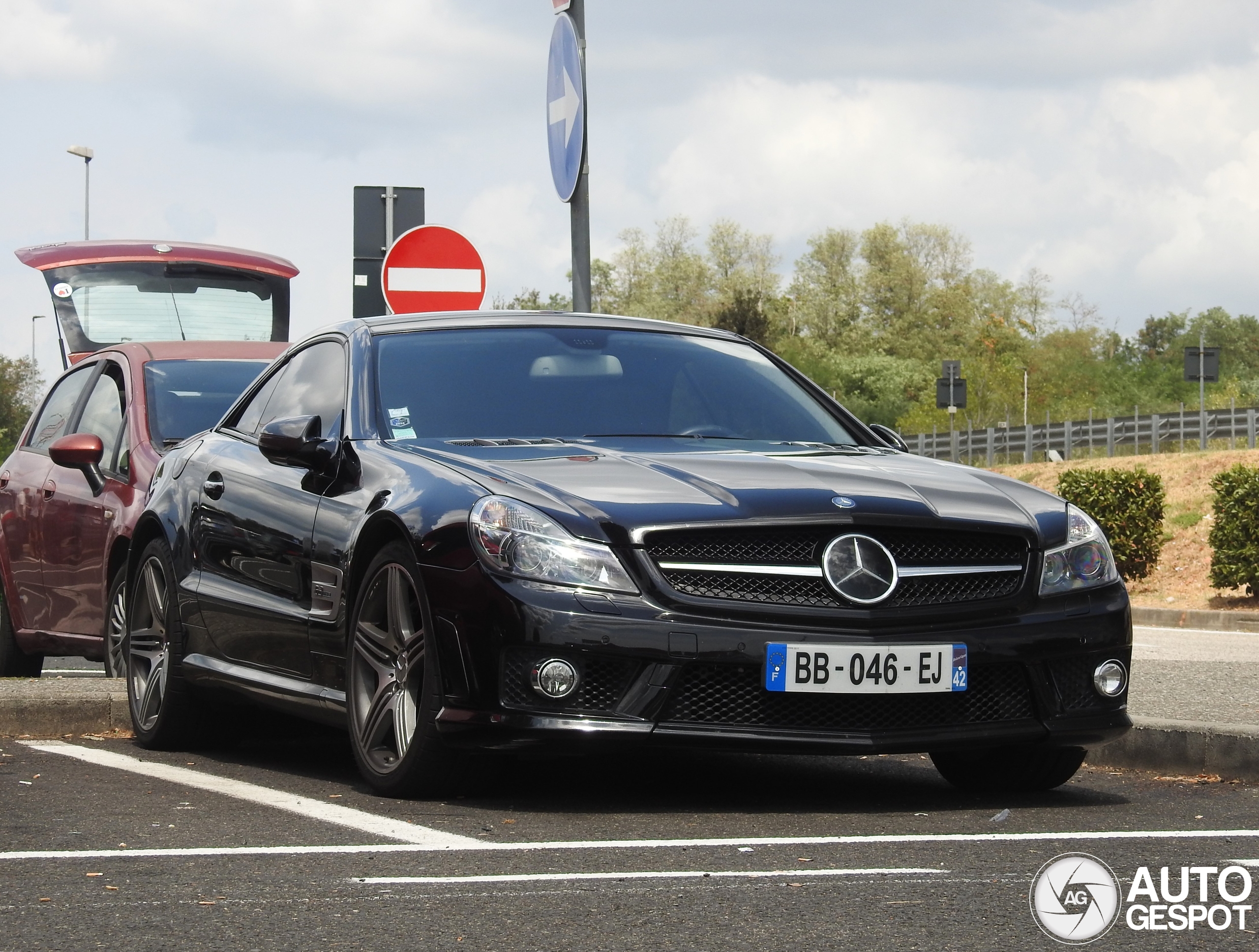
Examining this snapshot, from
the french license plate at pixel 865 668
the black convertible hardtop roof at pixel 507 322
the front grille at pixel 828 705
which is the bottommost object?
the front grille at pixel 828 705

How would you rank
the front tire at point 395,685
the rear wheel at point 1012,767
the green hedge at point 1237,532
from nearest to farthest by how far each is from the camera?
the front tire at point 395,685, the rear wheel at point 1012,767, the green hedge at point 1237,532

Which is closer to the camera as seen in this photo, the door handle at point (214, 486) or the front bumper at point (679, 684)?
the front bumper at point (679, 684)

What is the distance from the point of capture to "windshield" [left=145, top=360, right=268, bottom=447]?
948 cm

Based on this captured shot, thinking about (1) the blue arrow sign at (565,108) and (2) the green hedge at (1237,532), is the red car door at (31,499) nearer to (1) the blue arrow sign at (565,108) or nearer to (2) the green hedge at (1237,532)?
(1) the blue arrow sign at (565,108)

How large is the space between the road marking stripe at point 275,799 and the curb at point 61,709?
247 millimetres

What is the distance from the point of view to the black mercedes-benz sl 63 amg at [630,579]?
5.57 meters

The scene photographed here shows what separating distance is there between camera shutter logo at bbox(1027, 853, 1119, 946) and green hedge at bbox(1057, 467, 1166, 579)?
1975 cm

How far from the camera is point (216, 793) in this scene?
6223 mm

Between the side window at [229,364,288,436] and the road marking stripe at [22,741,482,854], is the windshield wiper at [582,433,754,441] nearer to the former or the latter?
the road marking stripe at [22,741,482,854]

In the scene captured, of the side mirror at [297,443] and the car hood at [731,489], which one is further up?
the side mirror at [297,443]

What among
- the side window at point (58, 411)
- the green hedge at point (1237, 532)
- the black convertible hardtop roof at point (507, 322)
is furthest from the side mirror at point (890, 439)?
the green hedge at point (1237, 532)

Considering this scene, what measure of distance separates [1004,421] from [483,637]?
9107 centimetres

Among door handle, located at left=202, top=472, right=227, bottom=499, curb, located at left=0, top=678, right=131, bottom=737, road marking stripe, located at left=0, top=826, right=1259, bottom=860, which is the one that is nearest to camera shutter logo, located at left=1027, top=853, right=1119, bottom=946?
road marking stripe, located at left=0, top=826, right=1259, bottom=860

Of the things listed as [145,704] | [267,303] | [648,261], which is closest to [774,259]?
[648,261]
